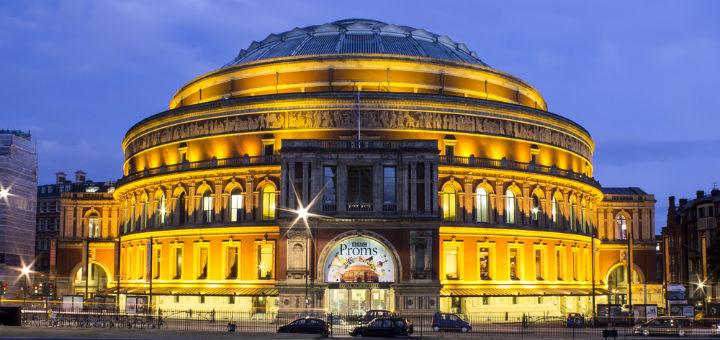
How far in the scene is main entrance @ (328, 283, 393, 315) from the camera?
192ft

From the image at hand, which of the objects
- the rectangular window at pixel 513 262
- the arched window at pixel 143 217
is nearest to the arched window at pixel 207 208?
the arched window at pixel 143 217

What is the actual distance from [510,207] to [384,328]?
26.2 meters

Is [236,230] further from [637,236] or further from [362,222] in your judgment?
[637,236]

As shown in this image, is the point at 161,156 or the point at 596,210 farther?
the point at 596,210

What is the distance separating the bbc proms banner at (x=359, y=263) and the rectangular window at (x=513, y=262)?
12.9 m

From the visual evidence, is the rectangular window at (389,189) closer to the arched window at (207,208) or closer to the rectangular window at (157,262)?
the arched window at (207,208)

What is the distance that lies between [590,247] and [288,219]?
3238cm

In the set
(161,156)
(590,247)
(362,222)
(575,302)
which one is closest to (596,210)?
(590,247)

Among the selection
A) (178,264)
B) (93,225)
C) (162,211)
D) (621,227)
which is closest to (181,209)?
(162,211)

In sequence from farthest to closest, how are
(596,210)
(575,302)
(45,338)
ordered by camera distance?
1. (596,210)
2. (575,302)
3. (45,338)

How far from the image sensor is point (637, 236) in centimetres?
9081

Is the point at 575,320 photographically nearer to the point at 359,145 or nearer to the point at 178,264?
the point at 359,145

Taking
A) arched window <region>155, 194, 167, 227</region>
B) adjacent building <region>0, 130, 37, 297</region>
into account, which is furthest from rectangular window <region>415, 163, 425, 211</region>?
adjacent building <region>0, 130, 37, 297</region>

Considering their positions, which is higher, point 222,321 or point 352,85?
point 352,85
